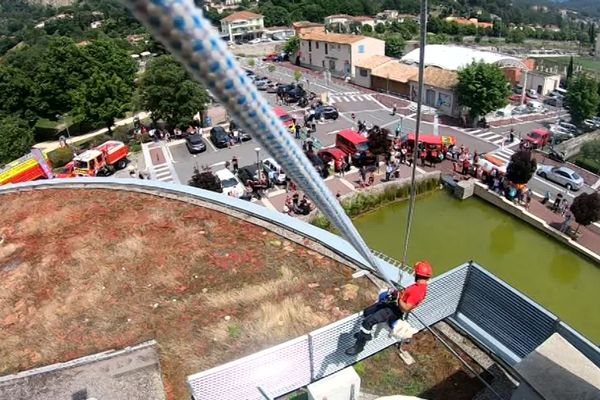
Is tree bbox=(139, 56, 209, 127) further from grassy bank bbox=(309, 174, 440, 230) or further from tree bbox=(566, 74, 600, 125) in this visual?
tree bbox=(566, 74, 600, 125)

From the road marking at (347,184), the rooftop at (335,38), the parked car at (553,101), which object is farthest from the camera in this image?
the rooftop at (335,38)

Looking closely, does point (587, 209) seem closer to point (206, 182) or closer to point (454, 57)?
point (206, 182)

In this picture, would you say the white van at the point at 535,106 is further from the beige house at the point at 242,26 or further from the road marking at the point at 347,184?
the beige house at the point at 242,26

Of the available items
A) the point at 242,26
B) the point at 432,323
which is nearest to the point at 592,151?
the point at 432,323

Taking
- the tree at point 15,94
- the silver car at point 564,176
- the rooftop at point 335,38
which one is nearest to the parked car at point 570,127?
the silver car at point 564,176

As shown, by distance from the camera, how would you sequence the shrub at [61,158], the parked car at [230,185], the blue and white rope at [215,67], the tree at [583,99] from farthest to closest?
the tree at [583,99], the shrub at [61,158], the parked car at [230,185], the blue and white rope at [215,67]

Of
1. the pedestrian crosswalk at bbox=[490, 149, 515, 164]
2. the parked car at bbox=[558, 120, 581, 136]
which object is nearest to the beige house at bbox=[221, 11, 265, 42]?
the parked car at bbox=[558, 120, 581, 136]
